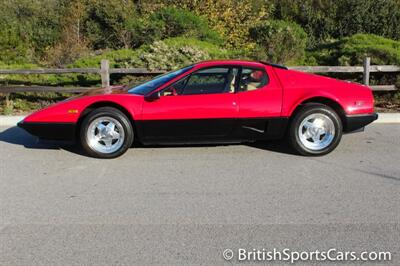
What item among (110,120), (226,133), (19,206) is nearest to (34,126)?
(110,120)

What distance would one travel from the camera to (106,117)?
6316mm

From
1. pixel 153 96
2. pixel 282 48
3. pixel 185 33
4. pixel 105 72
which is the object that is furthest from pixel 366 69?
pixel 185 33

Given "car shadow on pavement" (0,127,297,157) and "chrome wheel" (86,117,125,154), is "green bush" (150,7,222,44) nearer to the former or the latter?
"car shadow on pavement" (0,127,297,157)

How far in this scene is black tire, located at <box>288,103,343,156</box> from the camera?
634 centimetres

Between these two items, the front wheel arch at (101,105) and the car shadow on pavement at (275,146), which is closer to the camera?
the front wheel arch at (101,105)

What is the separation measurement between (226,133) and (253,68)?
95cm

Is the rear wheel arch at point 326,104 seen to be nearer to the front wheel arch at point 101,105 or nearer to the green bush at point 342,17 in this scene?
the front wheel arch at point 101,105

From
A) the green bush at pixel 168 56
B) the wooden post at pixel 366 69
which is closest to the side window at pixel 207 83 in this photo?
the green bush at pixel 168 56

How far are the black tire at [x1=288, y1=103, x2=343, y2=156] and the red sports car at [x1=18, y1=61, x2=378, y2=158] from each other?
0.01 metres

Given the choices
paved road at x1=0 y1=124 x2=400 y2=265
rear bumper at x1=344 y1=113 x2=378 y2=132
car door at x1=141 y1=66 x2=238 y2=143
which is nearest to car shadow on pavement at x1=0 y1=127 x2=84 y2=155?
paved road at x1=0 y1=124 x2=400 y2=265

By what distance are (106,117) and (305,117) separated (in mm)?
→ 2613

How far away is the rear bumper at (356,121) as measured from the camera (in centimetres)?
646

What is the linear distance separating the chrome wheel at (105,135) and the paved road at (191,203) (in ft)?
0.65

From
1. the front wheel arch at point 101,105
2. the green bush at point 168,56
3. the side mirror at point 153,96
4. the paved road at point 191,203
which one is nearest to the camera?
the paved road at point 191,203
